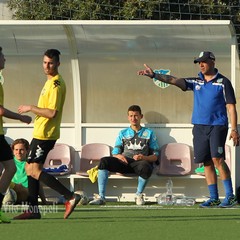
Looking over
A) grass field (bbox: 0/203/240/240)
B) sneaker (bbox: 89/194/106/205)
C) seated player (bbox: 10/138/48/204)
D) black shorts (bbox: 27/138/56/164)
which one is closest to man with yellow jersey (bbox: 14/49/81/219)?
black shorts (bbox: 27/138/56/164)

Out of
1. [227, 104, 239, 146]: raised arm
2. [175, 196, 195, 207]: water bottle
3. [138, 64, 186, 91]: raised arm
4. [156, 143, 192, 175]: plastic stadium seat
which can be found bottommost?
[175, 196, 195, 207]: water bottle

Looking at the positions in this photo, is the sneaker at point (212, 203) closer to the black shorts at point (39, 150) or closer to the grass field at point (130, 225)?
the grass field at point (130, 225)

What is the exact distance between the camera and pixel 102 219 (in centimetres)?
1240

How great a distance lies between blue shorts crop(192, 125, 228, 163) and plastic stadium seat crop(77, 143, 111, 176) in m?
3.19

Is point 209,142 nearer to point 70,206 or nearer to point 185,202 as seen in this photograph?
point 185,202

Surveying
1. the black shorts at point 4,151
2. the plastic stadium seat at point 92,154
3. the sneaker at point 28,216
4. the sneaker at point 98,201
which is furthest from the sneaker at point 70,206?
the plastic stadium seat at point 92,154

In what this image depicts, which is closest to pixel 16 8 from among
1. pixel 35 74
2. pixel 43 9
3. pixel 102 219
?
pixel 43 9

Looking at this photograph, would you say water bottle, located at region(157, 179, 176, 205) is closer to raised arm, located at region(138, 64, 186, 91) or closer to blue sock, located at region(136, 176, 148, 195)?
blue sock, located at region(136, 176, 148, 195)

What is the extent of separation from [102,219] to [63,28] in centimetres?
540

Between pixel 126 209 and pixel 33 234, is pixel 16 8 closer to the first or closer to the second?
pixel 126 209

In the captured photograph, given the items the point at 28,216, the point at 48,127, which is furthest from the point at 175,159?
the point at 28,216

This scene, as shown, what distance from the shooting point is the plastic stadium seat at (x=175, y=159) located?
56.1 ft

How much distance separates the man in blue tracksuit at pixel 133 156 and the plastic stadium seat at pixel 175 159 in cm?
39

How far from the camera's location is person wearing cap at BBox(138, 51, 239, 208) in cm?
1434
